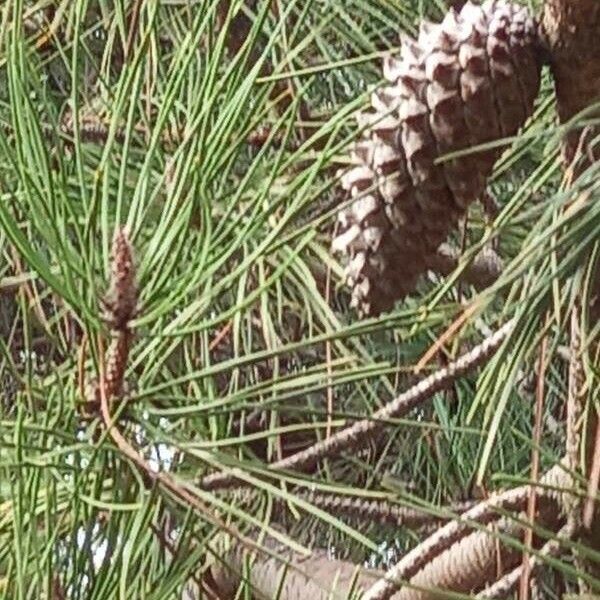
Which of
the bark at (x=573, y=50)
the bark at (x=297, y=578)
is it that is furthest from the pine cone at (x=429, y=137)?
the bark at (x=297, y=578)

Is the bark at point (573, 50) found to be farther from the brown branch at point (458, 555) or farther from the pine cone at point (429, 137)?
the brown branch at point (458, 555)

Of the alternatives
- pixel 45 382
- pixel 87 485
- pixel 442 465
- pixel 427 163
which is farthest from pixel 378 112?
pixel 442 465

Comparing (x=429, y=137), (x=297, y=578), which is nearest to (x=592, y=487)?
(x=429, y=137)

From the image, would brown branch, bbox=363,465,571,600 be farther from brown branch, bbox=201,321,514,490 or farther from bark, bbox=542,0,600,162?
bark, bbox=542,0,600,162

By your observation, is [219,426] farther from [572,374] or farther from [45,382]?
[572,374]

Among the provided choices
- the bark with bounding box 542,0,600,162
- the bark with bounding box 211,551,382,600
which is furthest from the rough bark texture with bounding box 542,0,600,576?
the bark with bounding box 211,551,382,600

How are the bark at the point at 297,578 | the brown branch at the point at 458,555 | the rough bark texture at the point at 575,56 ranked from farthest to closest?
the bark at the point at 297,578 < the brown branch at the point at 458,555 < the rough bark texture at the point at 575,56
